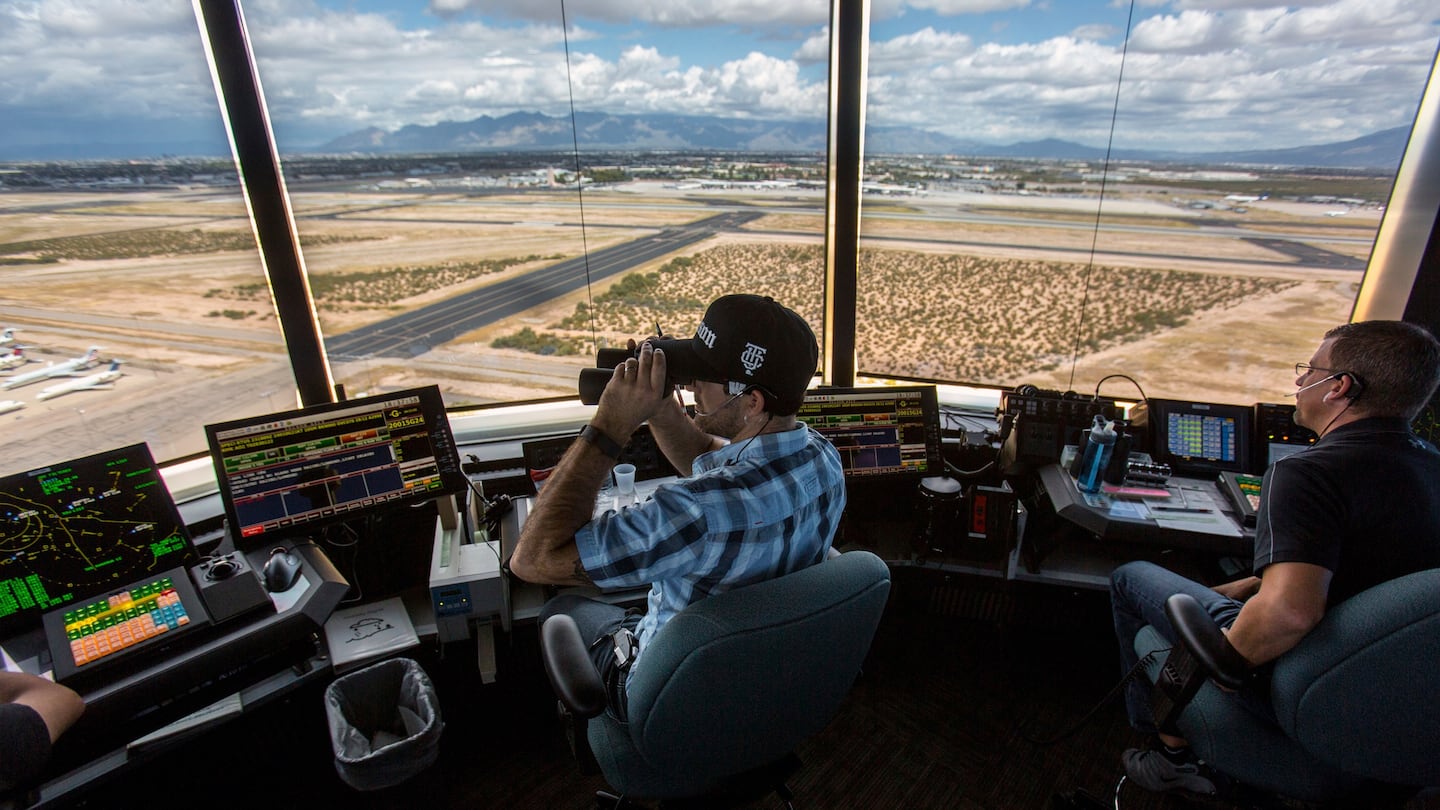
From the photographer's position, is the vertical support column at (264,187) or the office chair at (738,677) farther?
the vertical support column at (264,187)

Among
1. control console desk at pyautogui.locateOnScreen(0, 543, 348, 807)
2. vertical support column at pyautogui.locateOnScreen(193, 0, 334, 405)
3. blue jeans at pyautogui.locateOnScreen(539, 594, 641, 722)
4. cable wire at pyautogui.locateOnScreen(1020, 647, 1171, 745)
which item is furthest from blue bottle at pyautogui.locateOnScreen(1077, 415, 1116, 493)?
vertical support column at pyautogui.locateOnScreen(193, 0, 334, 405)

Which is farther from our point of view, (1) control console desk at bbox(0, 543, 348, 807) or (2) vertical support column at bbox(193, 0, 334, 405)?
(2) vertical support column at bbox(193, 0, 334, 405)

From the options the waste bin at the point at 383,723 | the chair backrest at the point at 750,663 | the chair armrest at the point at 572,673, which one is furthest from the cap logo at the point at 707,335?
the waste bin at the point at 383,723

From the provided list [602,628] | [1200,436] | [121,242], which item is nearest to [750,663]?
[602,628]

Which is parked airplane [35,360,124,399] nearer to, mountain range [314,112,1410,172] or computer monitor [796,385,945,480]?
mountain range [314,112,1410,172]

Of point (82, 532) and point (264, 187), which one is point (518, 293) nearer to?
point (264, 187)

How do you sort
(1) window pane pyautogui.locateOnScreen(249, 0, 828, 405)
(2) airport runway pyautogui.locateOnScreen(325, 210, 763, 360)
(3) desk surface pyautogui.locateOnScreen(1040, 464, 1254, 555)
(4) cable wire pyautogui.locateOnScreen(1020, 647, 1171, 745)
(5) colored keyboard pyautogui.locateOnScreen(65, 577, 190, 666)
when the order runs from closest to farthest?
1. (5) colored keyboard pyautogui.locateOnScreen(65, 577, 190, 666)
2. (4) cable wire pyautogui.locateOnScreen(1020, 647, 1171, 745)
3. (3) desk surface pyautogui.locateOnScreen(1040, 464, 1254, 555)
4. (1) window pane pyautogui.locateOnScreen(249, 0, 828, 405)
5. (2) airport runway pyautogui.locateOnScreen(325, 210, 763, 360)

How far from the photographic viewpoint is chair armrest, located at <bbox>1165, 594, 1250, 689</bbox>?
126cm

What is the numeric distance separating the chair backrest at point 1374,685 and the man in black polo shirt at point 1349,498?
0.08 meters

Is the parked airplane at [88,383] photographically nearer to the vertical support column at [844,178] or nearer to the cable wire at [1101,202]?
the vertical support column at [844,178]

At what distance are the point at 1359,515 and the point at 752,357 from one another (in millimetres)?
1238

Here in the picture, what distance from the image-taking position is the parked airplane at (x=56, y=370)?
6.97 feet

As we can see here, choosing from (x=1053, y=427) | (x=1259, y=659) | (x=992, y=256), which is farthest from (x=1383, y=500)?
(x=992, y=256)

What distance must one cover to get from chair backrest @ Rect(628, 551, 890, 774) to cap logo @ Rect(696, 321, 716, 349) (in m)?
0.44
